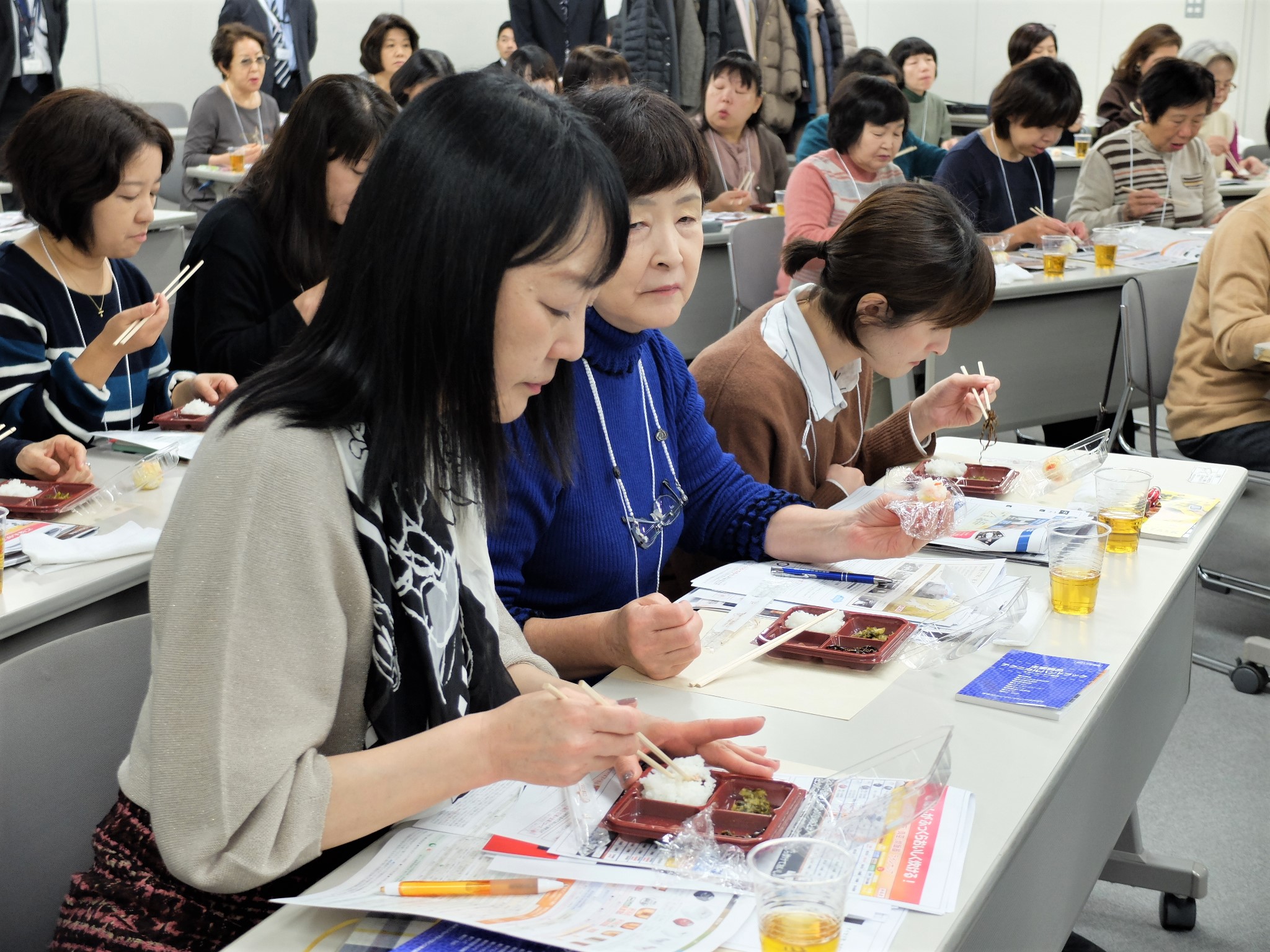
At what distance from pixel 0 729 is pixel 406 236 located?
639 millimetres

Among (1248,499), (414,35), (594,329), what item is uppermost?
(414,35)

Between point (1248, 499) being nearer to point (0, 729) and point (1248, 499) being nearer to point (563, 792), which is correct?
point (563, 792)

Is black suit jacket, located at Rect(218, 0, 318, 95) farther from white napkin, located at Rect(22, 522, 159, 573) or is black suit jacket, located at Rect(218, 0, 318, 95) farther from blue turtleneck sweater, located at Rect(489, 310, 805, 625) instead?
blue turtleneck sweater, located at Rect(489, 310, 805, 625)

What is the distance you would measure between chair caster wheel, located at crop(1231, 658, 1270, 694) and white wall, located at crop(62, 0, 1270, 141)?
6.73m

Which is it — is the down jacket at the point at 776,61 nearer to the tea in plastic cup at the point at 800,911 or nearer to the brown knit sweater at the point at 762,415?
the brown knit sweater at the point at 762,415

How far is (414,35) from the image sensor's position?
7.07m

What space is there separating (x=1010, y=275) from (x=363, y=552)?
3.34 metres

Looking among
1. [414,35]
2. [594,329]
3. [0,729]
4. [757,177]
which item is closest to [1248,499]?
[757,177]

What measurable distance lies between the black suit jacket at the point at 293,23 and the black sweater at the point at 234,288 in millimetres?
4977

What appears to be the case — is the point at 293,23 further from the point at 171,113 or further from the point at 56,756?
the point at 56,756

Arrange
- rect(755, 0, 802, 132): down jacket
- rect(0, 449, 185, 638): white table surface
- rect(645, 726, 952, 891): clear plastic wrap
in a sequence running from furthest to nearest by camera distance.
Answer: rect(755, 0, 802, 132): down jacket → rect(0, 449, 185, 638): white table surface → rect(645, 726, 952, 891): clear plastic wrap

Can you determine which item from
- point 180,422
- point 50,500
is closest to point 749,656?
point 50,500

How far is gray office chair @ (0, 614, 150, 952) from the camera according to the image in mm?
1161

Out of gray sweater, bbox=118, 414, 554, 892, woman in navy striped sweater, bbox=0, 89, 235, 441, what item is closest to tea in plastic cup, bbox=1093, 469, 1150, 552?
gray sweater, bbox=118, 414, 554, 892
